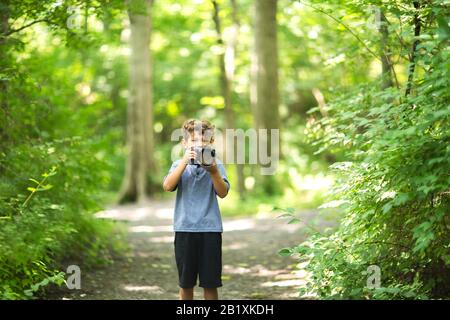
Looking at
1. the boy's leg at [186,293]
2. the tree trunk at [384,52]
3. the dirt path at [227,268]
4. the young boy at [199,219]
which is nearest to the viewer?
the young boy at [199,219]

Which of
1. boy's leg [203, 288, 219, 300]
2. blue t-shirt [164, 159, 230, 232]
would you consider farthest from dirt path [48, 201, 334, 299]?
blue t-shirt [164, 159, 230, 232]

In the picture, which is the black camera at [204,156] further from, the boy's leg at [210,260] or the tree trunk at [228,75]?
the tree trunk at [228,75]

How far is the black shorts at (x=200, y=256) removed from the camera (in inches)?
199

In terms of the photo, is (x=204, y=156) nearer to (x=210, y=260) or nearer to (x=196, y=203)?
(x=196, y=203)

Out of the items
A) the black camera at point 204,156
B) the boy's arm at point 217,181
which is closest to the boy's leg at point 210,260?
the boy's arm at point 217,181

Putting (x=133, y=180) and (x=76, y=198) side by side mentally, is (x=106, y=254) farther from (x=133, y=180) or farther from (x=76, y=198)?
(x=133, y=180)

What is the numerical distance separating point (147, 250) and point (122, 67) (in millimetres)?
17783

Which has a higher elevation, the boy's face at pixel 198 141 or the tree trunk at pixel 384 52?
the tree trunk at pixel 384 52

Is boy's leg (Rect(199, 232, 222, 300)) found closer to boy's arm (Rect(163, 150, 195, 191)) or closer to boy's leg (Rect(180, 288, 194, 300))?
boy's leg (Rect(180, 288, 194, 300))

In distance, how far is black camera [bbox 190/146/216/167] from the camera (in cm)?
495

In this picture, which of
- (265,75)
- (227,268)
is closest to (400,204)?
(227,268)

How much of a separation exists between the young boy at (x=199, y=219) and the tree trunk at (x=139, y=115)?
41.4 ft

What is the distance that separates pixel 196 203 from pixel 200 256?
437 millimetres

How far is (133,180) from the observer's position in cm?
1798
